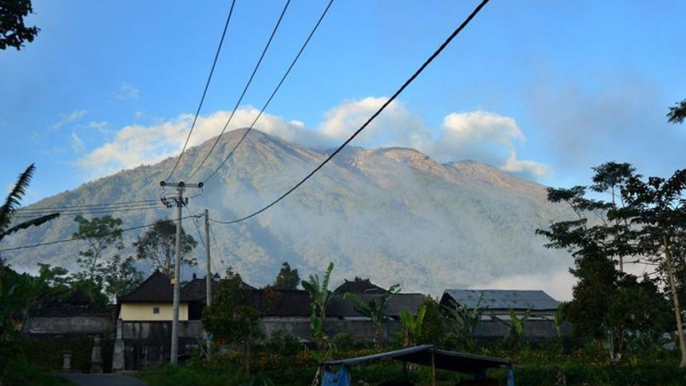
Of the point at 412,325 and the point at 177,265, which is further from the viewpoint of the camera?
the point at 412,325

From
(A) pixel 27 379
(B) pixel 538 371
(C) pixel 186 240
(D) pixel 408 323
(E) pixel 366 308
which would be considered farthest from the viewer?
(C) pixel 186 240

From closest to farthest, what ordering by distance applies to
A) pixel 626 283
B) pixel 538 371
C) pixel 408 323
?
pixel 538 371 < pixel 626 283 < pixel 408 323

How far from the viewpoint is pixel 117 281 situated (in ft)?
271

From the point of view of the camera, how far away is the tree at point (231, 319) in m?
30.3

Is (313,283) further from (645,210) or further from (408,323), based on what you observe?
(645,210)

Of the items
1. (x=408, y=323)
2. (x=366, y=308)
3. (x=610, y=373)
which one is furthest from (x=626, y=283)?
(x=366, y=308)

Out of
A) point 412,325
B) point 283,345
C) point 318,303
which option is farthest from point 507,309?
point 283,345

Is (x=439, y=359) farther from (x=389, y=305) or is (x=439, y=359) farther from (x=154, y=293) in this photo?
(x=389, y=305)

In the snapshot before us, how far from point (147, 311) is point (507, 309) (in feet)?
Answer: 90.5

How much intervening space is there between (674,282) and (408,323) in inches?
553

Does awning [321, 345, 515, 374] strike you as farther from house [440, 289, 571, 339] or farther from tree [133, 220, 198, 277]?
tree [133, 220, 198, 277]

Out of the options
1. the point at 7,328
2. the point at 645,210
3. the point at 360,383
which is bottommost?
the point at 360,383

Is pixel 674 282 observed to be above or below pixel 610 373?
above

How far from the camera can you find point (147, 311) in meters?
52.3
